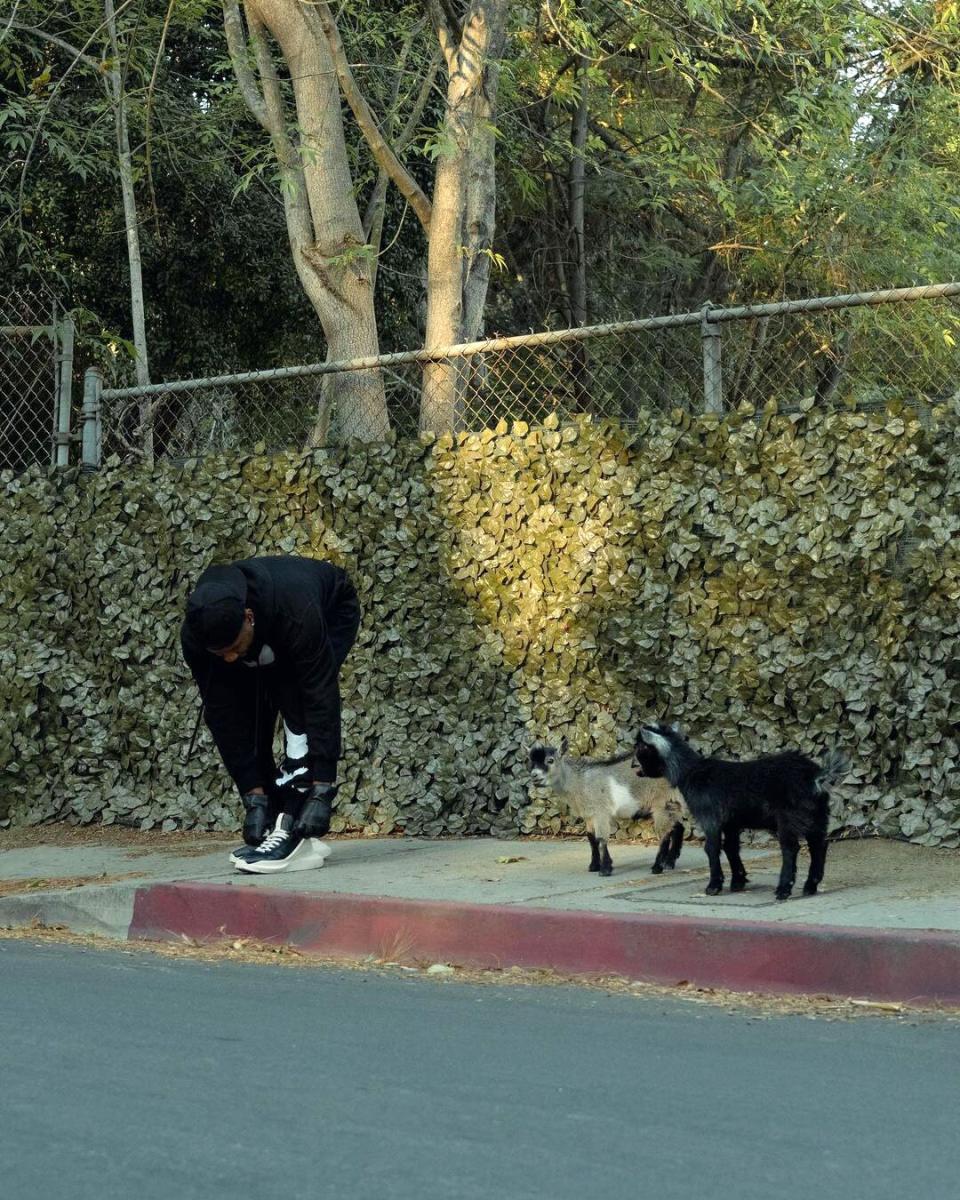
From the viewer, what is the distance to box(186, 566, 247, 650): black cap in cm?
763

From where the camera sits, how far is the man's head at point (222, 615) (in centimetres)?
764

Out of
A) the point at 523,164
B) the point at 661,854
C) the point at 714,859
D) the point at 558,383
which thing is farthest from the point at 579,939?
the point at 523,164

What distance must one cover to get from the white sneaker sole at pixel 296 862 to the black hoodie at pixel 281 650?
36 centimetres

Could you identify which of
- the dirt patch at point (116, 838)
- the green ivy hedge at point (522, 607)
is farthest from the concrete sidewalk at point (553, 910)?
the green ivy hedge at point (522, 607)

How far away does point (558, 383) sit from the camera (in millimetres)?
10688

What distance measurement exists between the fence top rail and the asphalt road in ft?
11.3

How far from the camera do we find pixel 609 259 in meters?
21.8

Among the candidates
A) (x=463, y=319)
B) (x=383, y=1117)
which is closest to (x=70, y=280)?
(x=463, y=319)

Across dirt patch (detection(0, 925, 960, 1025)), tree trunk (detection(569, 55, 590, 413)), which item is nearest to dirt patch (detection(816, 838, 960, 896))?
dirt patch (detection(0, 925, 960, 1025))

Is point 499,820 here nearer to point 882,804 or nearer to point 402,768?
point 402,768

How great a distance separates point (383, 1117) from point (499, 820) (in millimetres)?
4915

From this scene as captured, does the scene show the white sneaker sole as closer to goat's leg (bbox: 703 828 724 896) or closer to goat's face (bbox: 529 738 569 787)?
goat's face (bbox: 529 738 569 787)

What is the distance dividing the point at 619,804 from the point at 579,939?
1410 mm

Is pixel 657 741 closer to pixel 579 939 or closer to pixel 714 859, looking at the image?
pixel 714 859
